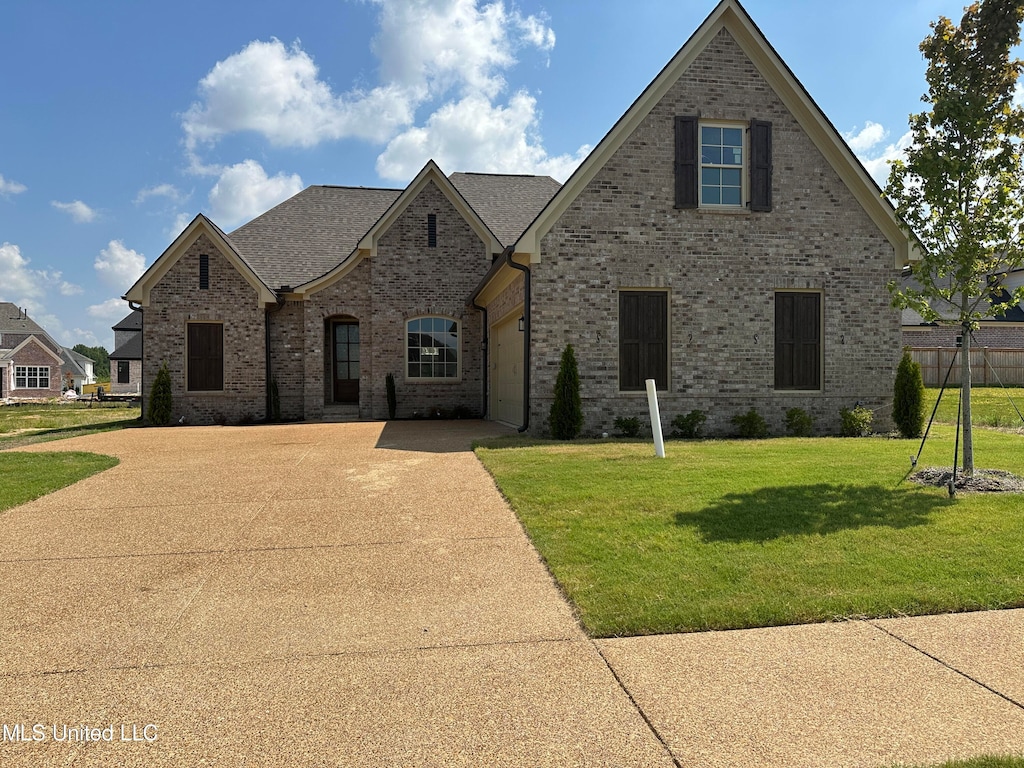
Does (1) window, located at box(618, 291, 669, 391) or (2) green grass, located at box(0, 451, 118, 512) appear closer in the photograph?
(2) green grass, located at box(0, 451, 118, 512)

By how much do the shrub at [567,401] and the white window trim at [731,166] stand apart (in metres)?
4.21

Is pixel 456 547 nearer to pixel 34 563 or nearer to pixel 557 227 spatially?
pixel 34 563

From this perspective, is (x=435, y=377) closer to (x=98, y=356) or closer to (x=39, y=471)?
(x=39, y=471)

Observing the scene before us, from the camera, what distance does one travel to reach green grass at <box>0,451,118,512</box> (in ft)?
24.7

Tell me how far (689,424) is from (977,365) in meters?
22.5

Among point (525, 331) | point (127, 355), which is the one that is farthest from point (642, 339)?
point (127, 355)

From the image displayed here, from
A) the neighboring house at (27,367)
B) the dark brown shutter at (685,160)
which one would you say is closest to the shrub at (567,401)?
the dark brown shutter at (685,160)

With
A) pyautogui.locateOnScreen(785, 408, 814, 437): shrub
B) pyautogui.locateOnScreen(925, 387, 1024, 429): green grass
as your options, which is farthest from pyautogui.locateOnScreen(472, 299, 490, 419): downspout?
pyautogui.locateOnScreen(925, 387, 1024, 429): green grass

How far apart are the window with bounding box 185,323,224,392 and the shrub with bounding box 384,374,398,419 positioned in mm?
4495

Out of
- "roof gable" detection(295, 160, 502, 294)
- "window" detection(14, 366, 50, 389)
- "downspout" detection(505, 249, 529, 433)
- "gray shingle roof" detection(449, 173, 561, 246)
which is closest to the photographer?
"downspout" detection(505, 249, 529, 433)

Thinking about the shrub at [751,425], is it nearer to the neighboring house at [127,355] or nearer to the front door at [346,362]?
the front door at [346,362]

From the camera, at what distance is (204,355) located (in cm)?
1789

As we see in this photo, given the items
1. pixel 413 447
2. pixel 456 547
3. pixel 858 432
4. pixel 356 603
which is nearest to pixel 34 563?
pixel 356 603

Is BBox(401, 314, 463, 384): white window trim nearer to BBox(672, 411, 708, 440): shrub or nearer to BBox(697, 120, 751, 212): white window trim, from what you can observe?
BBox(672, 411, 708, 440): shrub
